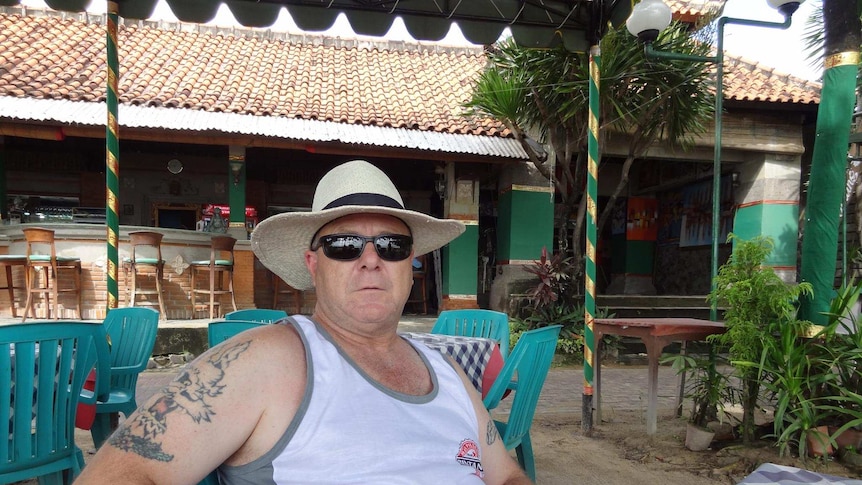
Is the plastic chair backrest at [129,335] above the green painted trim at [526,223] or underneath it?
underneath

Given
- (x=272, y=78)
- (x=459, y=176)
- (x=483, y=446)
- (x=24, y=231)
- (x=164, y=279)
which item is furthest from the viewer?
(x=272, y=78)

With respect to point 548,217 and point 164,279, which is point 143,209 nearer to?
point 164,279

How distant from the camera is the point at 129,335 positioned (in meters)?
Result: 3.73

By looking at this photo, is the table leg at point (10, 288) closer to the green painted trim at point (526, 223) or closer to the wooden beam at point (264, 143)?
the wooden beam at point (264, 143)

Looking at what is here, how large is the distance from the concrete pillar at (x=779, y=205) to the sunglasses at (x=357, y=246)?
1021cm

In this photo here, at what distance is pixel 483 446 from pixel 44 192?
37.4 feet

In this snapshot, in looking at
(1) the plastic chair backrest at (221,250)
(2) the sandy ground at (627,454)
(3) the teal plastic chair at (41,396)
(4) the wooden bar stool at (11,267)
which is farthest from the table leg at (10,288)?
(3) the teal plastic chair at (41,396)

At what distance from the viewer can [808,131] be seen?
10.1 metres

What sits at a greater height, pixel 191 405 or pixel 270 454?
pixel 191 405

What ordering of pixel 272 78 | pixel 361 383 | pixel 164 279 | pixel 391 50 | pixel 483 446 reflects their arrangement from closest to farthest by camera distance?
pixel 361 383 < pixel 483 446 < pixel 164 279 < pixel 272 78 < pixel 391 50

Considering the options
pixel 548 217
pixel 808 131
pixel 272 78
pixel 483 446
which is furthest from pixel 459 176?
pixel 483 446

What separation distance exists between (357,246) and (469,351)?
1539mm

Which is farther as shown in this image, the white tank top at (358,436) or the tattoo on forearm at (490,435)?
the tattoo on forearm at (490,435)

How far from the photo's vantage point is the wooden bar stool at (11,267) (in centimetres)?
692
